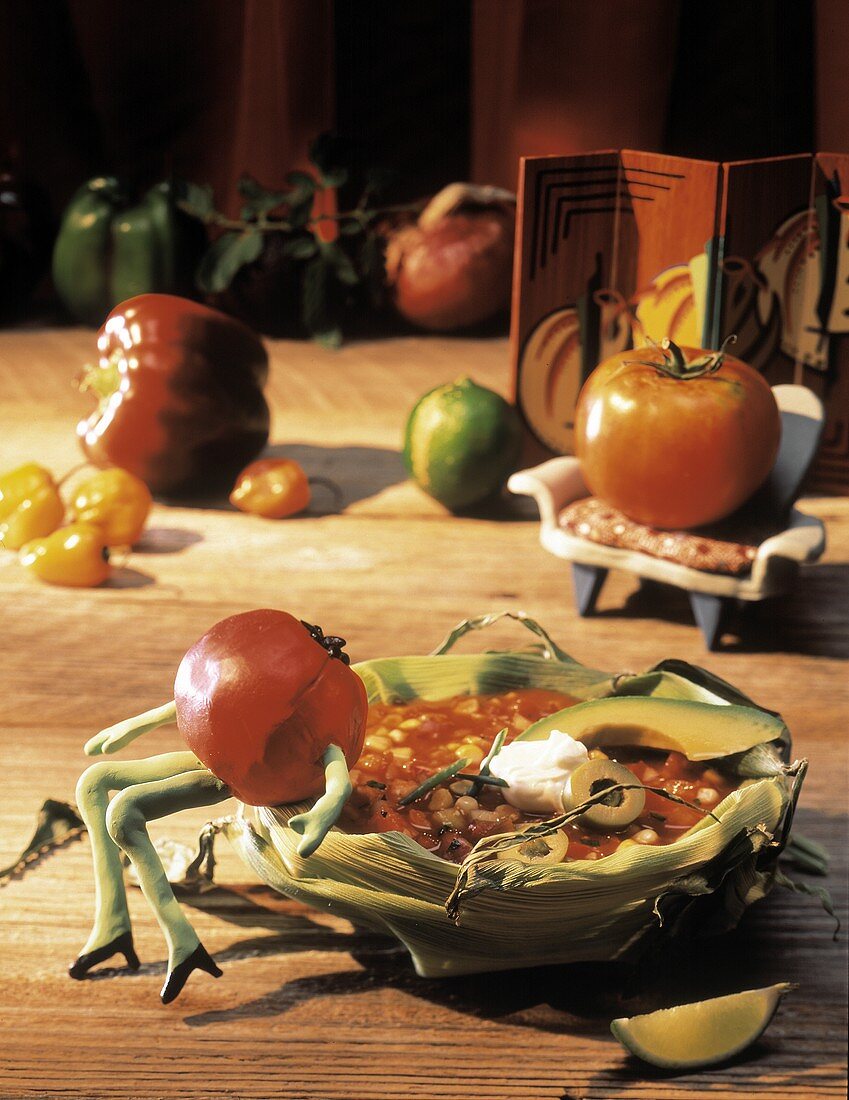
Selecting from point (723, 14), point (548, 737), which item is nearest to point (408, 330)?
point (723, 14)

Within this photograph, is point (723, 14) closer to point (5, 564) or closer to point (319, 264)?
point (319, 264)

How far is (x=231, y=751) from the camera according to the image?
0.40m

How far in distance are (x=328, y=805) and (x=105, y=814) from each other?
0.28 ft

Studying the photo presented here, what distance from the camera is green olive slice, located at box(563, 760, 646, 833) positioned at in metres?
0.44

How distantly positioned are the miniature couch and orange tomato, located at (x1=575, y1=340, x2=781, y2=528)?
2cm

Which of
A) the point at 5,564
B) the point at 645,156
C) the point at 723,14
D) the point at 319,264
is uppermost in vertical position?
the point at 723,14

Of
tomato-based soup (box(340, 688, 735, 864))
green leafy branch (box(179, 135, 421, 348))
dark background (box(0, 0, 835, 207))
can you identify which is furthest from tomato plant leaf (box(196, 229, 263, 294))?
tomato-based soup (box(340, 688, 735, 864))

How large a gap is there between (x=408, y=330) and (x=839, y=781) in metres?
0.97

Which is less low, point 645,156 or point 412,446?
point 645,156

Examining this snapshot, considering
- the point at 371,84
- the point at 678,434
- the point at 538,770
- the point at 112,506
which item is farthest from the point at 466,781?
the point at 371,84

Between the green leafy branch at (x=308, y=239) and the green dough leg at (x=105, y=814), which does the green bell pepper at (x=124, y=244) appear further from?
the green dough leg at (x=105, y=814)

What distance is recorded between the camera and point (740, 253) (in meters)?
0.94

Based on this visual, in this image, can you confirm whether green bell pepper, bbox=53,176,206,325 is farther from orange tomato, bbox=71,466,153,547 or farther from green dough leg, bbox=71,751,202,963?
green dough leg, bbox=71,751,202,963

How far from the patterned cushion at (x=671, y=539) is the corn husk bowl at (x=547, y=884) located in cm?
31
